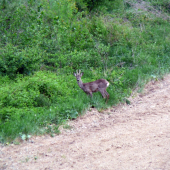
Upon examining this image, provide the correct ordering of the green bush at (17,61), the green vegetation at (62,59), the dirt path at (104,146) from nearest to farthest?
the dirt path at (104,146), the green vegetation at (62,59), the green bush at (17,61)

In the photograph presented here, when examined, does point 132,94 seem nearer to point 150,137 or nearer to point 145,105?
point 145,105

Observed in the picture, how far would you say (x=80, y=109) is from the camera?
823 centimetres

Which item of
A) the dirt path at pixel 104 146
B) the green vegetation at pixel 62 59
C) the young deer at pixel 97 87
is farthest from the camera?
the young deer at pixel 97 87

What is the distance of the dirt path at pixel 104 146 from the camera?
542cm

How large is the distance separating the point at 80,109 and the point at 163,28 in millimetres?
9780

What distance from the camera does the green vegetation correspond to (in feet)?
25.7

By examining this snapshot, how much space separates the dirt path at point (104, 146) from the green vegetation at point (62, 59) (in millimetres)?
497

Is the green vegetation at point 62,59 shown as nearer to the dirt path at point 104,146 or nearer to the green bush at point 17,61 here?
the green bush at point 17,61

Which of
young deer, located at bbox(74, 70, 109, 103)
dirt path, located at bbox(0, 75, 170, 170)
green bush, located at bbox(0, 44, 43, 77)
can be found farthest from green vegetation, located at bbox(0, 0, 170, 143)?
dirt path, located at bbox(0, 75, 170, 170)

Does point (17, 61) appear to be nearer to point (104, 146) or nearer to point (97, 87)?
point (97, 87)

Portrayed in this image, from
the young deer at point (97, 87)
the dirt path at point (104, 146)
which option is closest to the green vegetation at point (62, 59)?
the young deer at point (97, 87)

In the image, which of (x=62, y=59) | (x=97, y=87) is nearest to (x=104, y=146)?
(x=97, y=87)

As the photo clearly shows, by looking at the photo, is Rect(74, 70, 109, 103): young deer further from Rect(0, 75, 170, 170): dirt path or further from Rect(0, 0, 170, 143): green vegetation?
Rect(0, 75, 170, 170): dirt path

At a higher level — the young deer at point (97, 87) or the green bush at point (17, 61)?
the green bush at point (17, 61)
